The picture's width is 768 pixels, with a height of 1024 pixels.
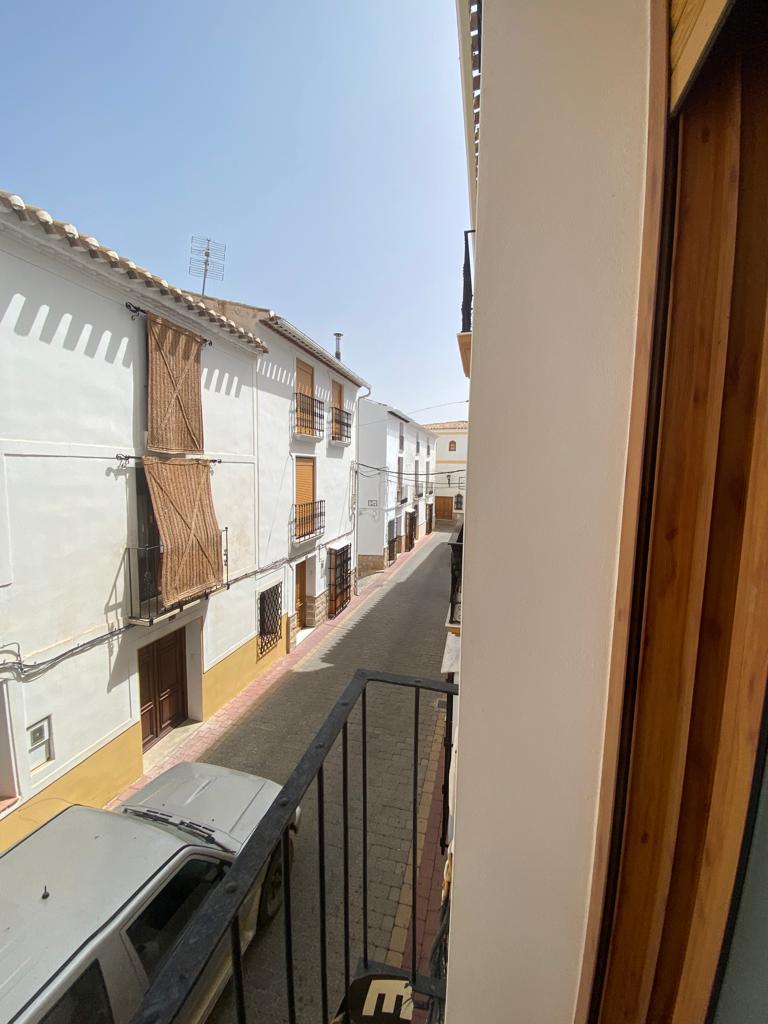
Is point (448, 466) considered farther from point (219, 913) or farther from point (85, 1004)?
point (219, 913)

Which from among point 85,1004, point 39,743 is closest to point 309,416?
point 39,743

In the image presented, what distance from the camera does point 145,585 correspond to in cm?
589

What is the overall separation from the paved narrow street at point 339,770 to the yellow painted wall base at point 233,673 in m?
0.53

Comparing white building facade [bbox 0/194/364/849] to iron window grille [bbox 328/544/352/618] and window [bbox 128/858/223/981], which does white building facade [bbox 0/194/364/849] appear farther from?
iron window grille [bbox 328/544/352/618]

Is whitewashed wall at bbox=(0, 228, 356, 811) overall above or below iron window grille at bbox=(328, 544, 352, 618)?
above

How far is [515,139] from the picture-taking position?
40.2 inches

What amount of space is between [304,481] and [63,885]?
8.42m

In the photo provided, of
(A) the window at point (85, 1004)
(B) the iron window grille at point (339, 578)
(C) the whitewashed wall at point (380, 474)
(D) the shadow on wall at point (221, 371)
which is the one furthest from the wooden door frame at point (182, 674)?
(C) the whitewashed wall at point (380, 474)

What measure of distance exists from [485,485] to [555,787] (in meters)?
0.74

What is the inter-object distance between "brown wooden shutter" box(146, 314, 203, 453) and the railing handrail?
5.69m

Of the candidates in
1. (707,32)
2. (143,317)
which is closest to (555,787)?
(707,32)

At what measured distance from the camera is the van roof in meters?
2.27

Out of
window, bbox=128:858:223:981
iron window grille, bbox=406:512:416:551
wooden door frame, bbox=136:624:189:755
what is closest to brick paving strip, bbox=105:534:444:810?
wooden door frame, bbox=136:624:189:755

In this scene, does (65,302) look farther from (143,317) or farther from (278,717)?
(278,717)
